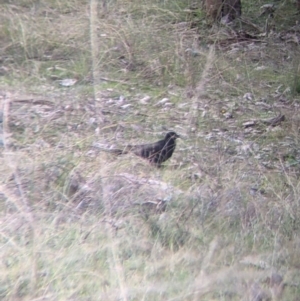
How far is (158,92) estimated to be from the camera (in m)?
7.06

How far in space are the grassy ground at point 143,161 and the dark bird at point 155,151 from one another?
0.08m

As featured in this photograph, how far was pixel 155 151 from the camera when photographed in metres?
5.30

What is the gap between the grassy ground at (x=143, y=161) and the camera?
3529 mm

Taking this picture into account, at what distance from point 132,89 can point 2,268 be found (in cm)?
388

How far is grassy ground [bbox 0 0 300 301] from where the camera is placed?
353cm

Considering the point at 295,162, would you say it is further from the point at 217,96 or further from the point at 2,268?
A: the point at 2,268

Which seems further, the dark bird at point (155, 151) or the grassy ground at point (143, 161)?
the dark bird at point (155, 151)

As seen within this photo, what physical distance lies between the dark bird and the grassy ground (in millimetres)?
83

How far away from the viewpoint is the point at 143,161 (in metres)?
5.18

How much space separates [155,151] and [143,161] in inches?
6.5

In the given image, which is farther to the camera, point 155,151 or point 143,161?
point 155,151

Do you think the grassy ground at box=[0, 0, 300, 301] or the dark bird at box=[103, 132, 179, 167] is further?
the dark bird at box=[103, 132, 179, 167]

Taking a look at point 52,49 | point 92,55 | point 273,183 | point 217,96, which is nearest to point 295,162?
point 273,183

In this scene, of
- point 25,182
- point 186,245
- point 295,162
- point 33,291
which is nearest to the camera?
point 33,291
